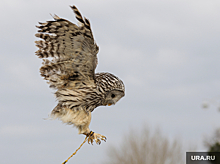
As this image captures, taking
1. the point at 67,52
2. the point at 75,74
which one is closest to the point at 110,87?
the point at 75,74

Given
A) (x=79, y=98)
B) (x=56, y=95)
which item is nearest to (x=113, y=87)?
(x=79, y=98)

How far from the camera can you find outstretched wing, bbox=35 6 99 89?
142 inches

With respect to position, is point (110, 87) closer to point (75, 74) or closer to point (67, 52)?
point (75, 74)

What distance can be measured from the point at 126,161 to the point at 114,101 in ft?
17.1

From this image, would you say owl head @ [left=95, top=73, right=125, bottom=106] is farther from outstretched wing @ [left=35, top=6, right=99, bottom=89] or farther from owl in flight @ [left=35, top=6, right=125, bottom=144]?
outstretched wing @ [left=35, top=6, right=99, bottom=89]

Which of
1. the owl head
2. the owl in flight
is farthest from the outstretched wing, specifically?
the owl head

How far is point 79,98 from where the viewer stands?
420 centimetres

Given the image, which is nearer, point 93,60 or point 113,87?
point 93,60

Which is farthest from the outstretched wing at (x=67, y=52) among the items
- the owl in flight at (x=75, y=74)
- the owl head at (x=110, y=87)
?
the owl head at (x=110, y=87)

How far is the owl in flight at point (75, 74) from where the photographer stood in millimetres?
3660

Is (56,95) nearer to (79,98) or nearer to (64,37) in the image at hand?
(79,98)

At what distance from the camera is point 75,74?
4125 millimetres

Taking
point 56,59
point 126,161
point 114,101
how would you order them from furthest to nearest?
point 126,161, point 114,101, point 56,59

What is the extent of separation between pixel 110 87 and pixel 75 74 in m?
0.59
